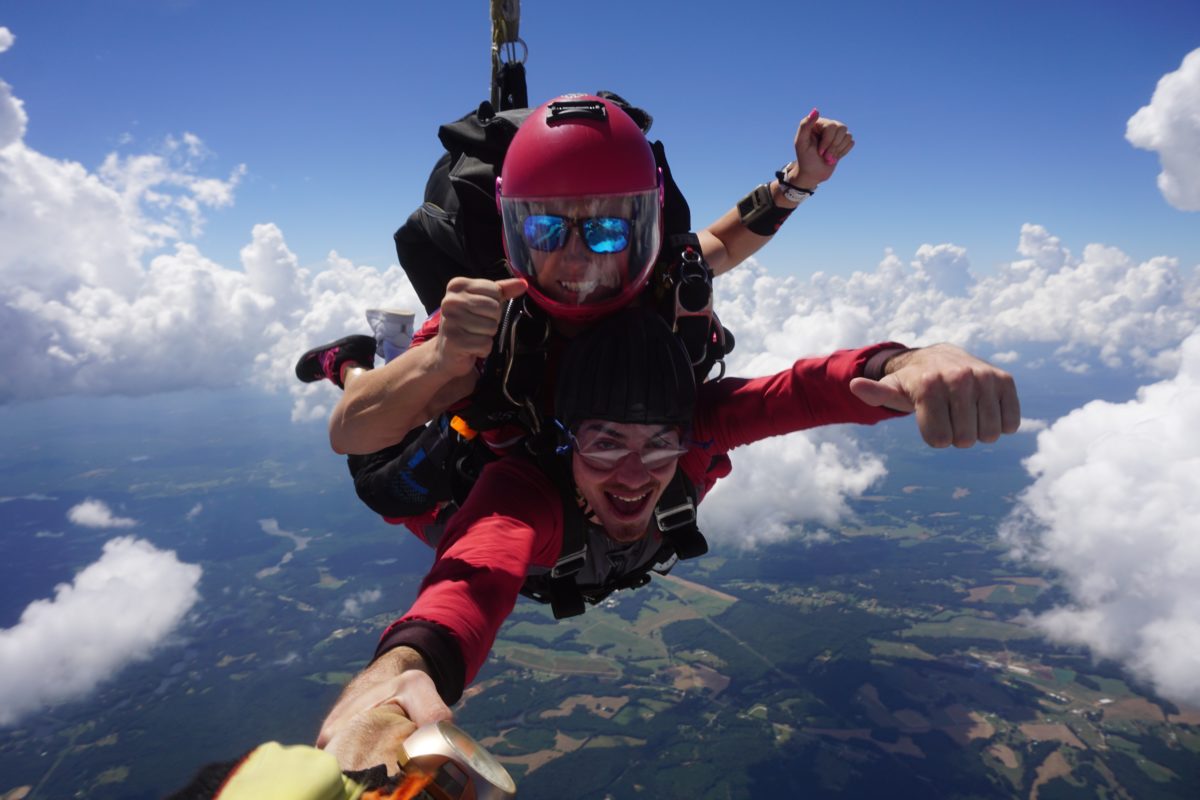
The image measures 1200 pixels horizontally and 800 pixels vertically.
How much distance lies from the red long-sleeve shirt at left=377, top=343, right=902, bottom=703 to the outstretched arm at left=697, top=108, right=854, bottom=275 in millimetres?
1444

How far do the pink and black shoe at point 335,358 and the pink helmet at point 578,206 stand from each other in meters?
1.56

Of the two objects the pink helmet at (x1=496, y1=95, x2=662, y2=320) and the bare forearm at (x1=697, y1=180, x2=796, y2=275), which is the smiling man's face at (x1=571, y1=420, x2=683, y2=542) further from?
the bare forearm at (x1=697, y1=180, x2=796, y2=275)

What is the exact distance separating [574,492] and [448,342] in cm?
100

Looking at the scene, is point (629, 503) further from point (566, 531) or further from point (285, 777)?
point (285, 777)

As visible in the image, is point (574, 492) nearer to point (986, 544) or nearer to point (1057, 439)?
point (986, 544)

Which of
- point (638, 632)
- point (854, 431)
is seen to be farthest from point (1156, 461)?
point (638, 632)

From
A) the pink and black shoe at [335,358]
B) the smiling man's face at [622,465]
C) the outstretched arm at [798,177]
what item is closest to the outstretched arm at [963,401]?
the smiling man's face at [622,465]

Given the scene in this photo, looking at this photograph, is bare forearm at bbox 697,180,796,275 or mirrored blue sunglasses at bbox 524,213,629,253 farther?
bare forearm at bbox 697,180,796,275

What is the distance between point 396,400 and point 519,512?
2.26ft

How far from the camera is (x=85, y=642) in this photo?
3765 inches

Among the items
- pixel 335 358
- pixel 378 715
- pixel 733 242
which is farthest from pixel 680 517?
pixel 335 358

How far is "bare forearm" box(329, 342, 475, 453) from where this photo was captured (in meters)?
2.11

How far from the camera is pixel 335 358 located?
356 centimetres

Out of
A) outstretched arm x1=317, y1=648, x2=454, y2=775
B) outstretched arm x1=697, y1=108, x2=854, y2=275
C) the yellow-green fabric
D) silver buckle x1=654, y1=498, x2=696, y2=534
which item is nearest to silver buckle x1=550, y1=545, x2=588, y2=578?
silver buckle x1=654, y1=498, x2=696, y2=534
